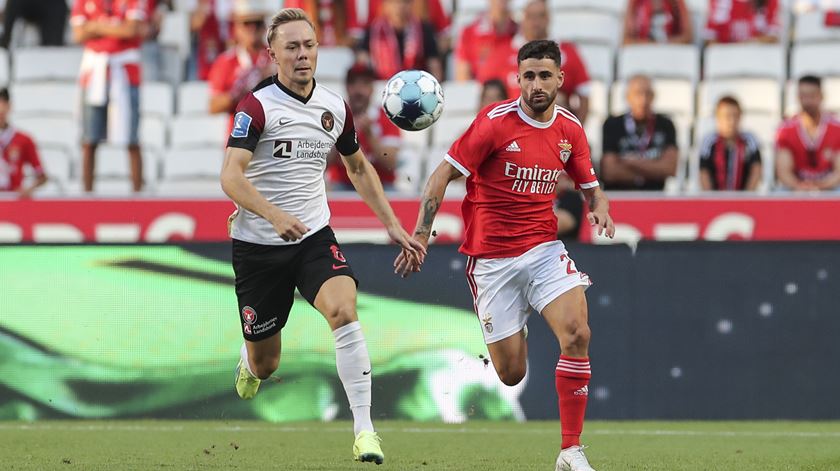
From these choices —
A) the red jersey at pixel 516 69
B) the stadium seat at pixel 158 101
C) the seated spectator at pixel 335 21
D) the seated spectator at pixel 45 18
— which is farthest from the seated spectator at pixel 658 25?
the seated spectator at pixel 45 18

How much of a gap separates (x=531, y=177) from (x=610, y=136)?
4894 mm

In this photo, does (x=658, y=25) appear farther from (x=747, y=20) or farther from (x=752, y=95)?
(x=752, y=95)

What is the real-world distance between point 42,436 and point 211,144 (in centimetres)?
565

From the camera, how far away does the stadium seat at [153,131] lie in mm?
14914

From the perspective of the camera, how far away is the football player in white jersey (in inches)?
280

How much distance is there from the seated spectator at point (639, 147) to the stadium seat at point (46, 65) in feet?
21.6

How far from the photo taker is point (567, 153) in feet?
25.5

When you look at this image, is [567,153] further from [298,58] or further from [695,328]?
[695,328]

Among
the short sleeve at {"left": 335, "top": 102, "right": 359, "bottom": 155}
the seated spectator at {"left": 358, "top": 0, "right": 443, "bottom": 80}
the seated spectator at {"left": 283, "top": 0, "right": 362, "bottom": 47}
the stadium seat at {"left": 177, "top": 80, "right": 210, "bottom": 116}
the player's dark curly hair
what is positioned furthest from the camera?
the stadium seat at {"left": 177, "top": 80, "right": 210, "bottom": 116}

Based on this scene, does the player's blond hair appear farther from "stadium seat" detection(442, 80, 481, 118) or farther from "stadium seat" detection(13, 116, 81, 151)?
"stadium seat" detection(13, 116, 81, 151)

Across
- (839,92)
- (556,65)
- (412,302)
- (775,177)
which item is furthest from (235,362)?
(839,92)

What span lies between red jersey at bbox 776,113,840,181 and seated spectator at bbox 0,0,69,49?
8.19 metres

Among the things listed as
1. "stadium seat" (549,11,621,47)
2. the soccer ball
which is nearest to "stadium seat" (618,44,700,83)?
"stadium seat" (549,11,621,47)

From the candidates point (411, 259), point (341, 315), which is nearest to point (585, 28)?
point (411, 259)
